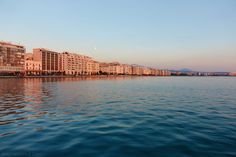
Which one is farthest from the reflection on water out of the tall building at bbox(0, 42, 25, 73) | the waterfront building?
the waterfront building

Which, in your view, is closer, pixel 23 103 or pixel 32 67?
pixel 23 103

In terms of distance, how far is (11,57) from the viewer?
156 meters

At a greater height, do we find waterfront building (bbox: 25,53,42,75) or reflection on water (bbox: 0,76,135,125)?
waterfront building (bbox: 25,53,42,75)

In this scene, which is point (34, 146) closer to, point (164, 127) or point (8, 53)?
point (164, 127)

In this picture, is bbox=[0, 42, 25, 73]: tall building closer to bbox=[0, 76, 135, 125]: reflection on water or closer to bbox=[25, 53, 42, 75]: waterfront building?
bbox=[25, 53, 42, 75]: waterfront building

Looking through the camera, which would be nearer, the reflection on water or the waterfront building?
the reflection on water

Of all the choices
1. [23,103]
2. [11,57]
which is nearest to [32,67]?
[11,57]

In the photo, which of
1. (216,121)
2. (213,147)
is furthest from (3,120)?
(216,121)

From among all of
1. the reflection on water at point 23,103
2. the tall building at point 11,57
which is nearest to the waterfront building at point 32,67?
the tall building at point 11,57

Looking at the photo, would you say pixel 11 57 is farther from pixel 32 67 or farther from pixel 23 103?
pixel 23 103

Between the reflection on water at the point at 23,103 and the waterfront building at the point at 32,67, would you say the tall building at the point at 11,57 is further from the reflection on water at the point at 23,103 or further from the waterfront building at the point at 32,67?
the reflection on water at the point at 23,103

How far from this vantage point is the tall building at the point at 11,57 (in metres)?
149

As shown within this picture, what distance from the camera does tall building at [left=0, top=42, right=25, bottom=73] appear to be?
149375mm

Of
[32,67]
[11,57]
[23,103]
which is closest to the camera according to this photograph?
[23,103]
